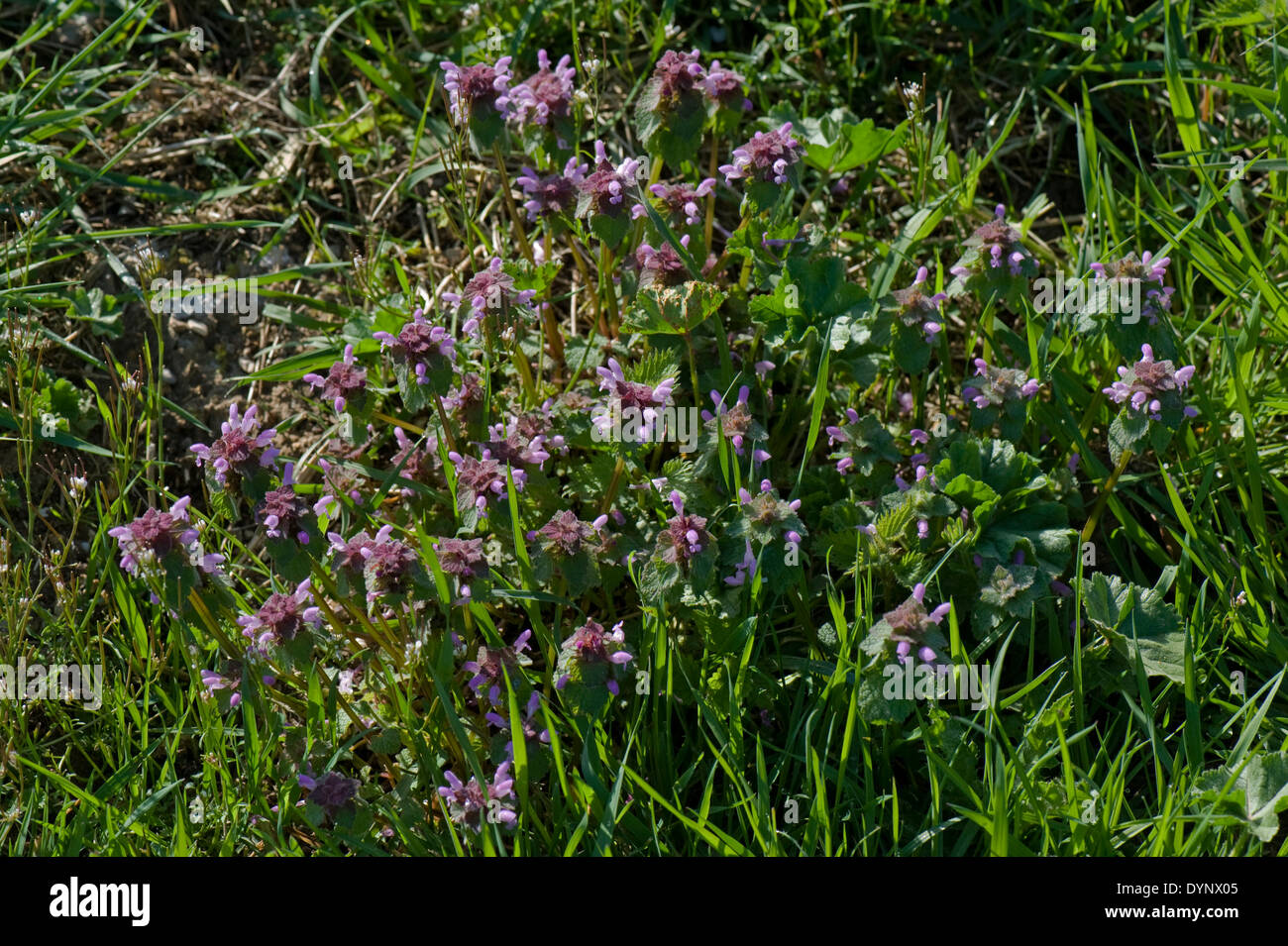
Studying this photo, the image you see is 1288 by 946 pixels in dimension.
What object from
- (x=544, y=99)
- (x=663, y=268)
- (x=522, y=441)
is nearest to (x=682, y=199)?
(x=663, y=268)

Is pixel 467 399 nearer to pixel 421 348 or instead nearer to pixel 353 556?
pixel 421 348

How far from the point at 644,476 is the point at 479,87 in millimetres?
1104

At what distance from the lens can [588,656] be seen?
2.72 m

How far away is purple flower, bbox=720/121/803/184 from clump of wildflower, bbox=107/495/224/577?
5.24ft

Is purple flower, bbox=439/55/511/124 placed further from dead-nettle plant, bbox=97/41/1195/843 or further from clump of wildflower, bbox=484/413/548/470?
clump of wildflower, bbox=484/413/548/470

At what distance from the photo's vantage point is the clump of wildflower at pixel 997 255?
318 cm

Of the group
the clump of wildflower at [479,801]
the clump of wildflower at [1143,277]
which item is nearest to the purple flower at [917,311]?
the clump of wildflower at [1143,277]

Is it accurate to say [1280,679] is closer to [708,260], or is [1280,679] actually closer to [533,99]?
[708,260]

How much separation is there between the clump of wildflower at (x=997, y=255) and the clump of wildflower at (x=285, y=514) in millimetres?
1742

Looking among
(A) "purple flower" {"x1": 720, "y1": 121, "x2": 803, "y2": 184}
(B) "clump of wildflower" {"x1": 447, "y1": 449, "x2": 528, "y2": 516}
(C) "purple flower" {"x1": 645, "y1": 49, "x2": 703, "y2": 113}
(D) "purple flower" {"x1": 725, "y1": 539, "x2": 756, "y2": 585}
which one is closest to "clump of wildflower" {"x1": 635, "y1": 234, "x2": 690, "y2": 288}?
(A) "purple flower" {"x1": 720, "y1": 121, "x2": 803, "y2": 184}

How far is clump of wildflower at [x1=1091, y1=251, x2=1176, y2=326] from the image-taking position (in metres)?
3.08

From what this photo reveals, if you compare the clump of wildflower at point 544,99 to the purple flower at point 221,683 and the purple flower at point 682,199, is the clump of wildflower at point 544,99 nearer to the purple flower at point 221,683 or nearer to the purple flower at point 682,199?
the purple flower at point 682,199

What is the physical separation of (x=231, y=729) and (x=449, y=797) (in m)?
0.69

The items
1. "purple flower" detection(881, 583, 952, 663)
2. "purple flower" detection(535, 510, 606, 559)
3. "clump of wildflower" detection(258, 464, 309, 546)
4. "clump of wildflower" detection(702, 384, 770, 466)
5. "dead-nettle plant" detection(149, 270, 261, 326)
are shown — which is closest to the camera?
"purple flower" detection(881, 583, 952, 663)
